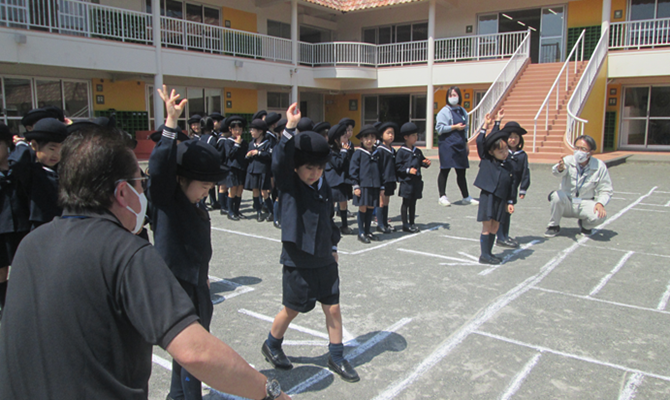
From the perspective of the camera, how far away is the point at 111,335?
4.80 feet

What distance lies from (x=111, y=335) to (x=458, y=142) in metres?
8.99

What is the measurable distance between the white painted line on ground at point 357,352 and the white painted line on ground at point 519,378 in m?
1.07

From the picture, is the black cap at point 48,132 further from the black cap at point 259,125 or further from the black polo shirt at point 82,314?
the black cap at point 259,125

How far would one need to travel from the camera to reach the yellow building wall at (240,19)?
2108 centimetres

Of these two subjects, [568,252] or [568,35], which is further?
[568,35]

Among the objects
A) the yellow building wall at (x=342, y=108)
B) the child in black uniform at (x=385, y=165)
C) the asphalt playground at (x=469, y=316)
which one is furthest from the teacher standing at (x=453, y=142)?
the yellow building wall at (x=342, y=108)

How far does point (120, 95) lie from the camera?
18.3 m

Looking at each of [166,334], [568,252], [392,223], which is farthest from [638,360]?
[392,223]

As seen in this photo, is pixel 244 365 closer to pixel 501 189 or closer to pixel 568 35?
pixel 501 189

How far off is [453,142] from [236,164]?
4.37 metres

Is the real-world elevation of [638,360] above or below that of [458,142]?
below

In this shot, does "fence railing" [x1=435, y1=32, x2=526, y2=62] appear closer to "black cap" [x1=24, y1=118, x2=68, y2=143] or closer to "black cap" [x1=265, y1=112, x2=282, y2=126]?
"black cap" [x1=265, y1=112, x2=282, y2=126]

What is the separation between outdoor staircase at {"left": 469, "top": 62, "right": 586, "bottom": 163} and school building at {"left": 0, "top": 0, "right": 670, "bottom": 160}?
0.19 feet

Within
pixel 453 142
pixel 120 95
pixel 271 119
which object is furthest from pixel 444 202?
pixel 120 95
